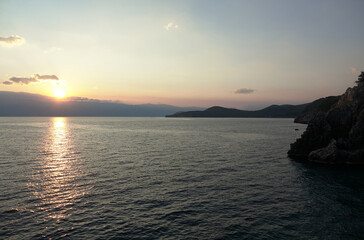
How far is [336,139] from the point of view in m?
52.7

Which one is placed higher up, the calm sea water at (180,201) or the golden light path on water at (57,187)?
the calm sea water at (180,201)

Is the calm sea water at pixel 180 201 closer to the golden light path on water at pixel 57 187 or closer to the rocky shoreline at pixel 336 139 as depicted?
the golden light path on water at pixel 57 187

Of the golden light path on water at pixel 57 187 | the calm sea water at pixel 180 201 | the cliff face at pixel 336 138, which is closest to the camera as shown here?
the calm sea water at pixel 180 201

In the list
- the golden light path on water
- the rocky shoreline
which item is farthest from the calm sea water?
the rocky shoreline

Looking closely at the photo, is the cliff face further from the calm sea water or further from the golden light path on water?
the golden light path on water

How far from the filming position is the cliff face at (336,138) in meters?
48.2

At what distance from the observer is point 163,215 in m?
23.3

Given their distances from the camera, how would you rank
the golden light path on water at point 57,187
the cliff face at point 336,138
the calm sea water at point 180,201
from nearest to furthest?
the calm sea water at point 180,201
the golden light path on water at point 57,187
the cliff face at point 336,138

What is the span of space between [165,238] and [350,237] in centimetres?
1581

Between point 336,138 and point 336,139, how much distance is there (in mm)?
633

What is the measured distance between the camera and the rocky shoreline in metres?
48.2

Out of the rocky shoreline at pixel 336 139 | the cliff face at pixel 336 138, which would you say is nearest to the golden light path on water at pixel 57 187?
the rocky shoreline at pixel 336 139

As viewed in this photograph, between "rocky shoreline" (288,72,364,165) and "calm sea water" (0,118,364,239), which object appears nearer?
"calm sea water" (0,118,364,239)

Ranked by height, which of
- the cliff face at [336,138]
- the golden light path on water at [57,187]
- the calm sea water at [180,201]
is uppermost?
the cliff face at [336,138]
